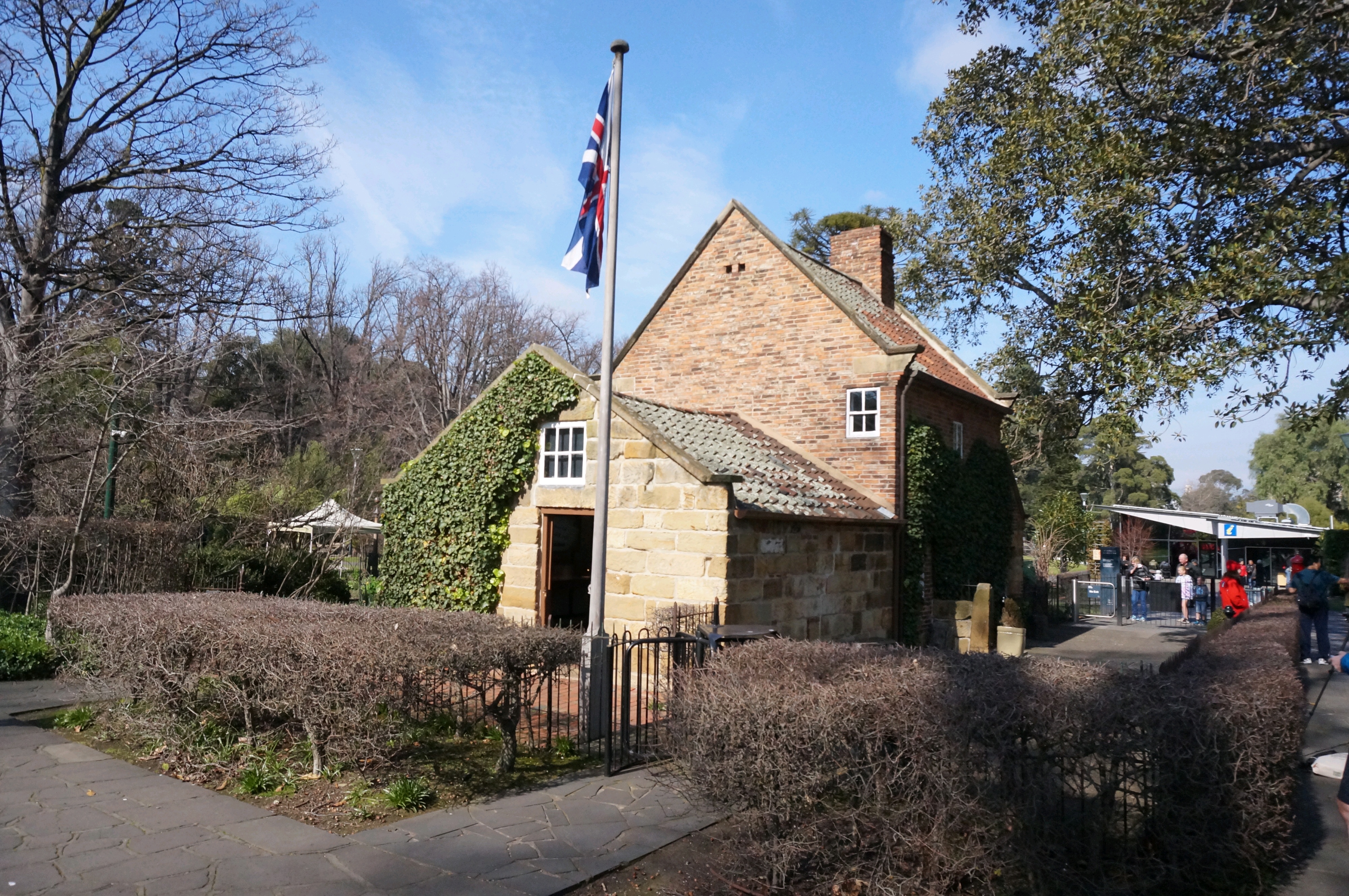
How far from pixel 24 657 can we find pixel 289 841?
8093 millimetres

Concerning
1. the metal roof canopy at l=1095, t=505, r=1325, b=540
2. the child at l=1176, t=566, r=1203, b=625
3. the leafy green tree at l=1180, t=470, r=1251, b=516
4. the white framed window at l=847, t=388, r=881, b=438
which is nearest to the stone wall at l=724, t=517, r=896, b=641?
the white framed window at l=847, t=388, r=881, b=438

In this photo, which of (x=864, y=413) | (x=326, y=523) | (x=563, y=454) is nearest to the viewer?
(x=563, y=454)

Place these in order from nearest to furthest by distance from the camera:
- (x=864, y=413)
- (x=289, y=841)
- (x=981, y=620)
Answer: (x=289, y=841) < (x=864, y=413) < (x=981, y=620)

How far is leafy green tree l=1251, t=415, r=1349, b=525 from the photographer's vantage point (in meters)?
62.9

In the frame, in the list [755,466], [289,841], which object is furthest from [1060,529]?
[289,841]

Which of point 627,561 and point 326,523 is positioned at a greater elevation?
point 326,523

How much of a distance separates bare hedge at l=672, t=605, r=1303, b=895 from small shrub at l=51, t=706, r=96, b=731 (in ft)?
23.8

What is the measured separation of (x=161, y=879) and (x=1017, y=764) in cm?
489

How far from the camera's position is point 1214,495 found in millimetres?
111375

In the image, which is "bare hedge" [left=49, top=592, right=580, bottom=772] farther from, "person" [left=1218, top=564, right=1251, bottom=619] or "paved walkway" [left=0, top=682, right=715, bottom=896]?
"person" [left=1218, top=564, right=1251, bottom=619]

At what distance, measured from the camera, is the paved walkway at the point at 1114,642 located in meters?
17.1

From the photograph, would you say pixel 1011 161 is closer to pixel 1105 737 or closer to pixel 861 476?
pixel 861 476

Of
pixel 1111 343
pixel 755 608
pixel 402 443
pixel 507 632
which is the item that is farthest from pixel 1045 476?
pixel 507 632

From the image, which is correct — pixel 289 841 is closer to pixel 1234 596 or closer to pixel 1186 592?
pixel 1234 596
